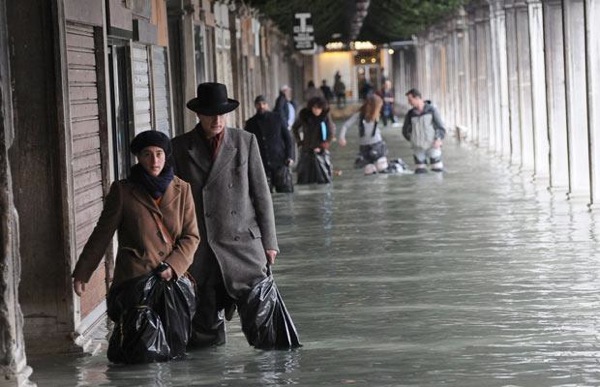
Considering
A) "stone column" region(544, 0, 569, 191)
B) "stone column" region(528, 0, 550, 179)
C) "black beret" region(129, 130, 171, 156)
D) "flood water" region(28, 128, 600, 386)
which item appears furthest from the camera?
"stone column" region(528, 0, 550, 179)

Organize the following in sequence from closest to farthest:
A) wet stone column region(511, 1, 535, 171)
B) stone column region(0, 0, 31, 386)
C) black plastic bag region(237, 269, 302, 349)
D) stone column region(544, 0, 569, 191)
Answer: stone column region(0, 0, 31, 386) < black plastic bag region(237, 269, 302, 349) < stone column region(544, 0, 569, 191) < wet stone column region(511, 1, 535, 171)

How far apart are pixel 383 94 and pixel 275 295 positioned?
4898cm

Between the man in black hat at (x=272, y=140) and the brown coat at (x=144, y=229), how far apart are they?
44.8ft

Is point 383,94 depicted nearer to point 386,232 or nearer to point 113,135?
point 386,232

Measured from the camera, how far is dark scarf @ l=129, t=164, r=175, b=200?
10.1 meters

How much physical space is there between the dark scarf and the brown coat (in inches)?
1.4

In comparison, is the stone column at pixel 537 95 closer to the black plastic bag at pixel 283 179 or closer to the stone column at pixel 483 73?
the black plastic bag at pixel 283 179

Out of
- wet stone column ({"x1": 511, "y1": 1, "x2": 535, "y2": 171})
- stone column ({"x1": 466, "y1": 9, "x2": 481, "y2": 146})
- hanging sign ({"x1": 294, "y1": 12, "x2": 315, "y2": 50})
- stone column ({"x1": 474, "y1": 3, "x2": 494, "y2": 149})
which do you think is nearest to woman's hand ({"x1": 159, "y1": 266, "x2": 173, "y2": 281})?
wet stone column ({"x1": 511, "y1": 1, "x2": 535, "y2": 171})

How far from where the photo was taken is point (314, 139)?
2748cm

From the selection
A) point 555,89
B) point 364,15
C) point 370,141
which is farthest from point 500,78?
point 364,15

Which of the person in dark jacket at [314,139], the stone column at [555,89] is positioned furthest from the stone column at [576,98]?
the person in dark jacket at [314,139]

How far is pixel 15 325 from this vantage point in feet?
30.2

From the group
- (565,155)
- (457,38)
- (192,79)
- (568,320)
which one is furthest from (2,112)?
(457,38)

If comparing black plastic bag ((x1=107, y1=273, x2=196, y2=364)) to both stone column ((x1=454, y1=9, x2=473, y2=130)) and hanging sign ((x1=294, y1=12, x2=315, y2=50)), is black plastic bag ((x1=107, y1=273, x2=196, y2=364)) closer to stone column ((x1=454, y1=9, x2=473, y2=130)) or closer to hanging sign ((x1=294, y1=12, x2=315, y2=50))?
stone column ((x1=454, y1=9, x2=473, y2=130))
